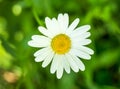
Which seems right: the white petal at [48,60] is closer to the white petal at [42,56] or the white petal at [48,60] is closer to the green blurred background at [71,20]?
the white petal at [42,56]

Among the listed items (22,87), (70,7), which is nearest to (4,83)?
(22,87)

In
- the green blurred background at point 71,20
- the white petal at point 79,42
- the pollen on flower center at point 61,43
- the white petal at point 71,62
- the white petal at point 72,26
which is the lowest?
the white petal at point 71,62

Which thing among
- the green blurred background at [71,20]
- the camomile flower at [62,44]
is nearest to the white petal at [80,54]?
the camomile flower at [62,44]

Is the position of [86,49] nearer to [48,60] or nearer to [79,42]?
[79,42]

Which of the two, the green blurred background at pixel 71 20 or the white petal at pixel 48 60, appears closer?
the white petal at pixel 48 60

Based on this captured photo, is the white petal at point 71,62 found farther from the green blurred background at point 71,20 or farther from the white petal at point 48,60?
the green blurred background at point 71,20

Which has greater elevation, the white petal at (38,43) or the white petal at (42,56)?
the white petal at (38,43)

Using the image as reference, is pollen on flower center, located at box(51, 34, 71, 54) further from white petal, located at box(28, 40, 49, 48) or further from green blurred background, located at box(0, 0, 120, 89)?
green blurred background, located at box(0, 0, 120, 89)
